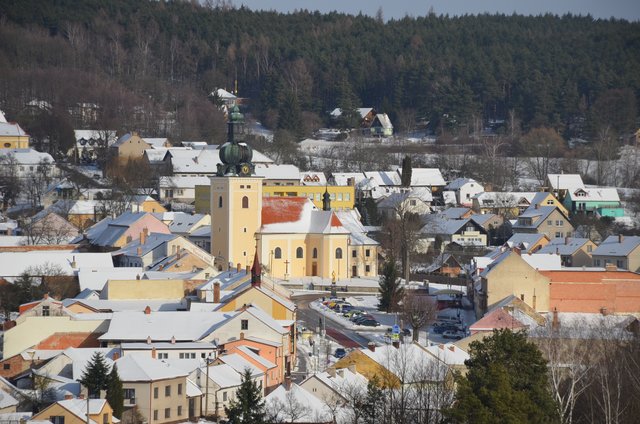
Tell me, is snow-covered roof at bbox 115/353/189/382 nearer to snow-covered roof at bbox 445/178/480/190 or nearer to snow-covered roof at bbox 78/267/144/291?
snow-covered roof at bbox 78/267/144/291

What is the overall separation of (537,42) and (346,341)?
102441 mm

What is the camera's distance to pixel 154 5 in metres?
143

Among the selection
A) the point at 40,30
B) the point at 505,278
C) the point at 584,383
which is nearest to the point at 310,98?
the point at 40,30

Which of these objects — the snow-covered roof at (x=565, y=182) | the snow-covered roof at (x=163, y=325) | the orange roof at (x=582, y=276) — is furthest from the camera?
the snow-covered roof at (x=565, y=182)

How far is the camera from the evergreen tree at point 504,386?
1204 inches

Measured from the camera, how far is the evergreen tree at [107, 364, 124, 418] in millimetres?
35906

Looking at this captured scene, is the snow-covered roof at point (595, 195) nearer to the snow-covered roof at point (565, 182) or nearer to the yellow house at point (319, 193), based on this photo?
the snow-covered roof at point (565, 182)

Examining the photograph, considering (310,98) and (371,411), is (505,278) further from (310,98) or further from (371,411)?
(310,98)

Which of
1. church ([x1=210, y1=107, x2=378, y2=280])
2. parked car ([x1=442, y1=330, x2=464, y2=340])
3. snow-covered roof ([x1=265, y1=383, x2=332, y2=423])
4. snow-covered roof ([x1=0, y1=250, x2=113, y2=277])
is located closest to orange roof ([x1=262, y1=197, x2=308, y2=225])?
church ([x1=210, y1=107, x2=378, y2=280])

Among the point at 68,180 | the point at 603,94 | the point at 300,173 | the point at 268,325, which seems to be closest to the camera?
the point at 268,325

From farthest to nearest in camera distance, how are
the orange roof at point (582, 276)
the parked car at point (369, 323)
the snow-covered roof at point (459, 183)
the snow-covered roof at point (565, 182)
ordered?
the snow-covered roof at point (459, 183), the snow-covered roof at point (565, 182), the parked car at point (369, 323), the orange roof at point (582, 276)

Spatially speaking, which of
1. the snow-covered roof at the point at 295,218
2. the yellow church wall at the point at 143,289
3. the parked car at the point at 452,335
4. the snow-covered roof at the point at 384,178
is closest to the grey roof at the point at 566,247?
the snow-covered roof at the point at 295,218

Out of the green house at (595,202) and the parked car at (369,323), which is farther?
the green house at (595,202)

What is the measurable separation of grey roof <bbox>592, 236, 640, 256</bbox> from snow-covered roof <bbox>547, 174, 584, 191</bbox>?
2309 cm
